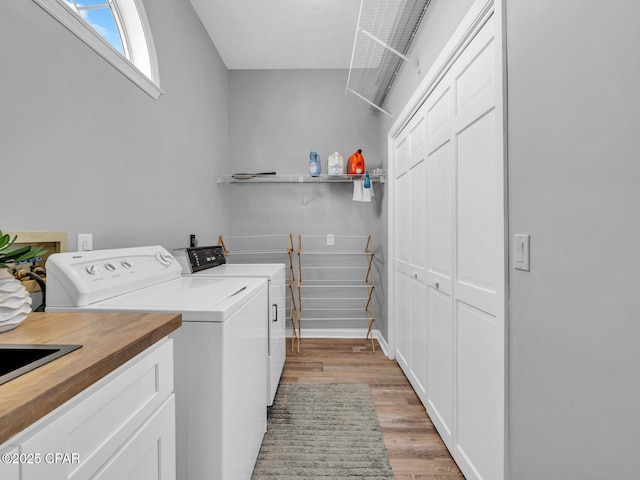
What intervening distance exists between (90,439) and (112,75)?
1.65m

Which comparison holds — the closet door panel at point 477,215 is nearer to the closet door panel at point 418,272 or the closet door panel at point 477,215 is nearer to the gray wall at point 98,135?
the closet door panel at point 418,272

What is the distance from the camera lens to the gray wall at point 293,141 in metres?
3.43

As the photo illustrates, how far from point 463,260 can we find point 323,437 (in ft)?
4.09

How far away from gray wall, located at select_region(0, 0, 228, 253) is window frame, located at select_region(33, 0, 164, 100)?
41mm

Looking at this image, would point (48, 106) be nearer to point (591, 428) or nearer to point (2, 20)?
point (2, 20)

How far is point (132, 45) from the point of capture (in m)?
1.88

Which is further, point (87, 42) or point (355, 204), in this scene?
point (355, 204)

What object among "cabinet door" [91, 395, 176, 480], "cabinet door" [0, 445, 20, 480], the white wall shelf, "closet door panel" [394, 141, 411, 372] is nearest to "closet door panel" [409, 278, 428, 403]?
"closet door panel" [394, 141, 411, 372]

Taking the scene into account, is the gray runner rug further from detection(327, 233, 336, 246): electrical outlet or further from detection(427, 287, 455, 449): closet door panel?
detection(327, 233, 336, 246): electrical outlet

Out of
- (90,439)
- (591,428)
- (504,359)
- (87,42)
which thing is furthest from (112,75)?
(591,428)

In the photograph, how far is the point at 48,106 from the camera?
1.21 m

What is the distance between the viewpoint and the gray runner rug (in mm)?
1559

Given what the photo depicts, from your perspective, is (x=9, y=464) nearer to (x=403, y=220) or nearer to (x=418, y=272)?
(x=418, y=272)

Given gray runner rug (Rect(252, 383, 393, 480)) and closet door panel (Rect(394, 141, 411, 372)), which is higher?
closet door panel (Rect(394, 141, 411, 372))
